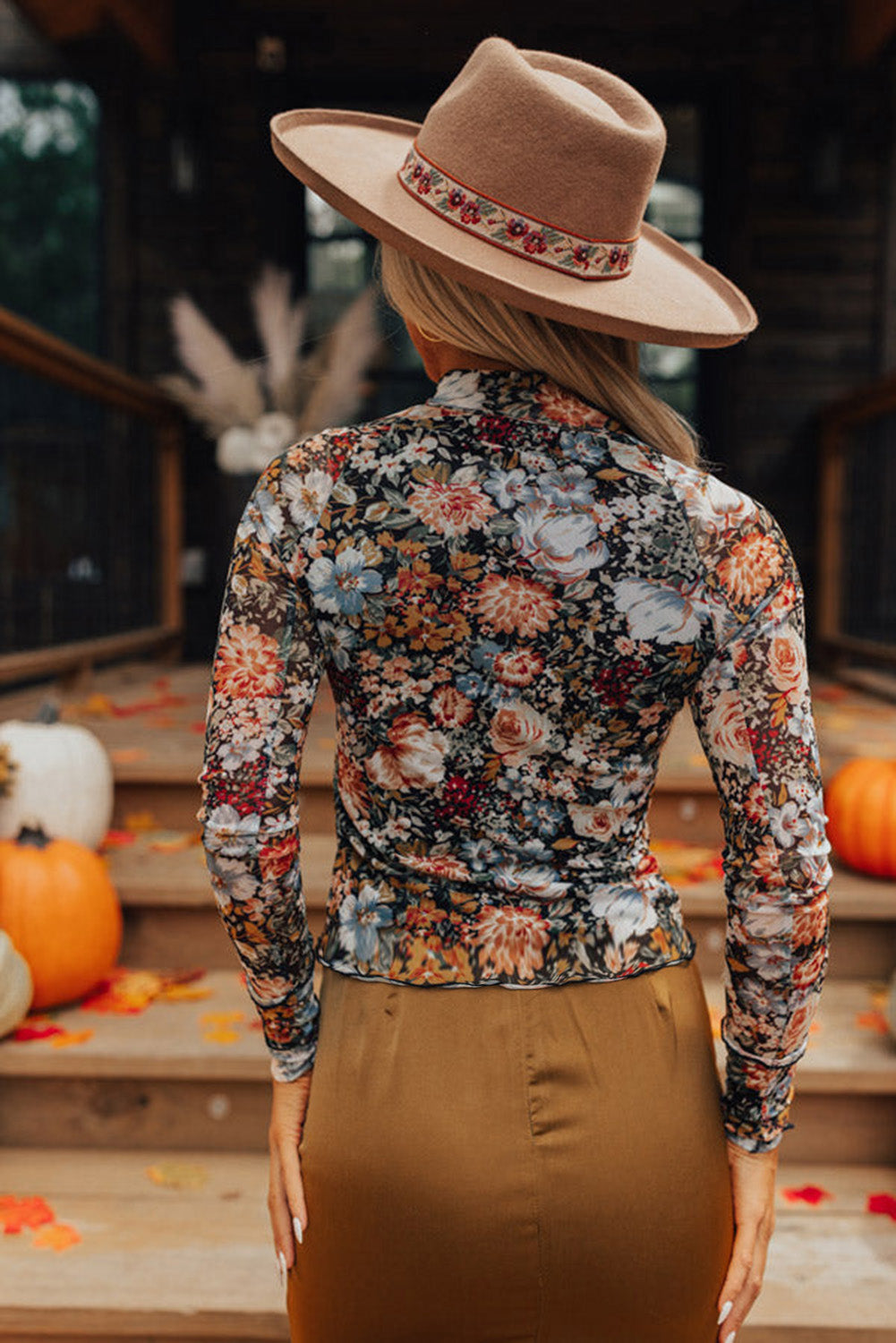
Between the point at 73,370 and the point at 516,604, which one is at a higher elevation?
the point at 516,604

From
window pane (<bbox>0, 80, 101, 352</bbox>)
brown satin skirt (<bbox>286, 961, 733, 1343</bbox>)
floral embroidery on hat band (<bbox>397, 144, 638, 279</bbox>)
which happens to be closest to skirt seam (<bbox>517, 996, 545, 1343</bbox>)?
brown satin skirt (<bbox>286, 961, 733, 1343</bbox>)

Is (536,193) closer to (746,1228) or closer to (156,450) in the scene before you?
(746,1228)

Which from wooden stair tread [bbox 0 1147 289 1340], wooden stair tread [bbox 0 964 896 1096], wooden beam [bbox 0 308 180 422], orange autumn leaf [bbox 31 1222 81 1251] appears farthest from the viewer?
wooden beam [bbox 0 308 180 422]

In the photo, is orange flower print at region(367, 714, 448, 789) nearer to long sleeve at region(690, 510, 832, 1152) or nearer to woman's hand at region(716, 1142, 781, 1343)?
long sleeve at region(690, 510, 832, 1152)

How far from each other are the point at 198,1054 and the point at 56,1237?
0.37m

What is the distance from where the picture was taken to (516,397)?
83 centimetres

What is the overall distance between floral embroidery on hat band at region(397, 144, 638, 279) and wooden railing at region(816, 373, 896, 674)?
13.4ft

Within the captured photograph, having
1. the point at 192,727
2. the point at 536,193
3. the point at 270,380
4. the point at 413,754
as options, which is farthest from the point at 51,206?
the point at 413,754

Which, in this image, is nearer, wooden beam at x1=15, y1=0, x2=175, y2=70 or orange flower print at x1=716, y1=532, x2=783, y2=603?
orange flower print at x1=716, y1=532, x2=783, y2=603

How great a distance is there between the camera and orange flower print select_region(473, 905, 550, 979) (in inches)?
34.2

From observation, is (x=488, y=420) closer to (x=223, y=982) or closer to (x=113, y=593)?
(x=223, y=982)

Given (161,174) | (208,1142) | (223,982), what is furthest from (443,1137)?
(161,174)

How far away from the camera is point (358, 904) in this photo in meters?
0.91

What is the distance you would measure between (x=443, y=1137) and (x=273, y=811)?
27cm
